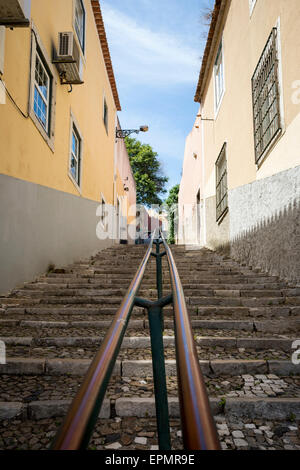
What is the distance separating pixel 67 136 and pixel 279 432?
21.9ft

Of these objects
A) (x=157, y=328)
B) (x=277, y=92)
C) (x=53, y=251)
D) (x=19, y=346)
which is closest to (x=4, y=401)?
(x=19, y=346)

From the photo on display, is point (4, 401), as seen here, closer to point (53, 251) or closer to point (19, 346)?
point (19, 346)

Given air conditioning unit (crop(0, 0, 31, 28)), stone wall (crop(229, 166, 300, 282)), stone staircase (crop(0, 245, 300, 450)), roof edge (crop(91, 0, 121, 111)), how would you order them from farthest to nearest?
roof edge (crop(91, 0, 121, 111)) → stone wall (crop(229, 166, 300, 282)) → air conditioning unit (crop(0, 0, 31, 28)) → stone staircase (crop(0, 245, 300, 450))

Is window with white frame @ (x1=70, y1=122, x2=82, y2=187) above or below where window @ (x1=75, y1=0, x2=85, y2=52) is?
below

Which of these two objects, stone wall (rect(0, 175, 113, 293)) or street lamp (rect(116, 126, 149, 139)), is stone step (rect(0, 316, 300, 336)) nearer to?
stone wall (rect(0, 175, 113, 293))

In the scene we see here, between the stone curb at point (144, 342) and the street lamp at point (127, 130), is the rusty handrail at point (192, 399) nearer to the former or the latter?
the stone curb at point (144, 342)

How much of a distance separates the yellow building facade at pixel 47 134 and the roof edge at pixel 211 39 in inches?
131

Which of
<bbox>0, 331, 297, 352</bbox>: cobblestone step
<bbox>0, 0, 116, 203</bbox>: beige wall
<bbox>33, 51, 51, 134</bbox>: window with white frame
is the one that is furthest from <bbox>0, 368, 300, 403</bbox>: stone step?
<bbox>33, 51, 51, 134</bbox>: window with white frame

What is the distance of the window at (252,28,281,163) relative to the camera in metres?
5.22

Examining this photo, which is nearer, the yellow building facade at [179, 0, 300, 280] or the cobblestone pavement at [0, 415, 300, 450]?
the cobblestone pavement at [0, 415, 300, 450]

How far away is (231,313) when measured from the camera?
3.77 m

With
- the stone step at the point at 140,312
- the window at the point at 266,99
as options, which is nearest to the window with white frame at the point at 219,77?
the window at the point at 266,99

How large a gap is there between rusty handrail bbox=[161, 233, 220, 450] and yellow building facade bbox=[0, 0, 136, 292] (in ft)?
12.7

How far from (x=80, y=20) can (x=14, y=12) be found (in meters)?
5.63
